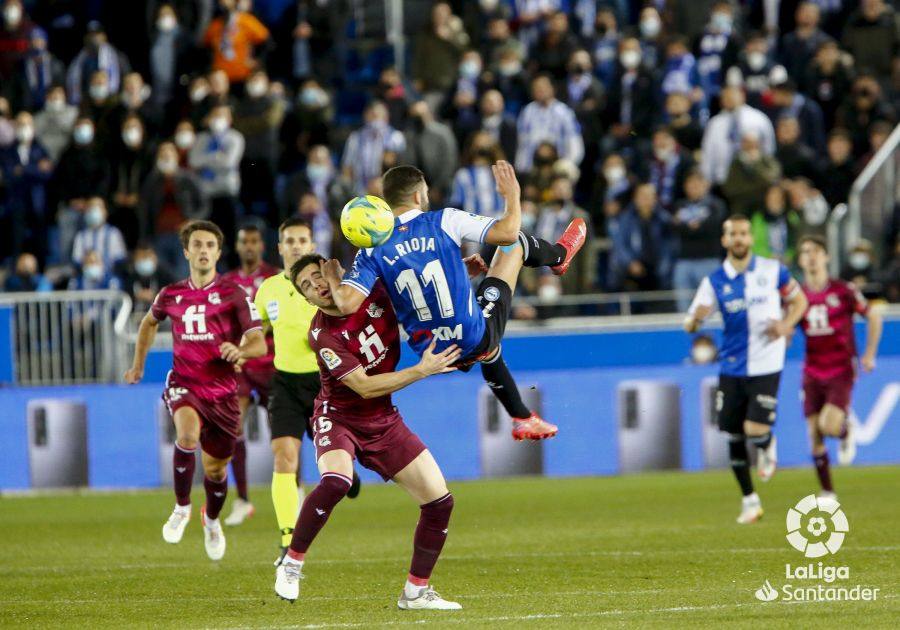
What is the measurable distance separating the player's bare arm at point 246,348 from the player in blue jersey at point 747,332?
3.86 metres

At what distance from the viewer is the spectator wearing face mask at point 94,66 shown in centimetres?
2264

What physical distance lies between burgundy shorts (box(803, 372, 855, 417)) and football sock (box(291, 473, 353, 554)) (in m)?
7.60

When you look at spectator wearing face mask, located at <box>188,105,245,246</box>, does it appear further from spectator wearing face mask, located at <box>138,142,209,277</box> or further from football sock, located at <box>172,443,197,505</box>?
football sock, located at <box>172,443,197,505</box>

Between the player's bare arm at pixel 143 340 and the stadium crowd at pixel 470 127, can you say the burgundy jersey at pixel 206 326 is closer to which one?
the player's bare arm at pixel 143 340

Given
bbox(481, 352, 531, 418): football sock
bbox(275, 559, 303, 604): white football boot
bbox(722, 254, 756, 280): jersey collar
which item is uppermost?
bbox(722, 254, 756, 280): jersey collar

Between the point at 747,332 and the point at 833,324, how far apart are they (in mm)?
1858

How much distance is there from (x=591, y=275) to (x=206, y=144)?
520 centimetres

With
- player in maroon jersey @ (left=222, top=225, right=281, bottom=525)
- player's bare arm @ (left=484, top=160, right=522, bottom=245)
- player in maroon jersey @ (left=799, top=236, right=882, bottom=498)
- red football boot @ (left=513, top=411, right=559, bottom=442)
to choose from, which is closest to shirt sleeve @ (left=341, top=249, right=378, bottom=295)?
player's bare arm @ (left=484, top=160, right=522, bottom=245)

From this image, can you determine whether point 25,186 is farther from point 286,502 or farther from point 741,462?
point 286,502

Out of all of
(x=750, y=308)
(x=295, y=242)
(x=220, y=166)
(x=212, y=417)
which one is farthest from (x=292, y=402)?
(x=220, y=166)

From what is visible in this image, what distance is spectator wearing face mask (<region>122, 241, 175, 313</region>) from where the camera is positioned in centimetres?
1953

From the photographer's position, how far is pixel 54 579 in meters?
11.3

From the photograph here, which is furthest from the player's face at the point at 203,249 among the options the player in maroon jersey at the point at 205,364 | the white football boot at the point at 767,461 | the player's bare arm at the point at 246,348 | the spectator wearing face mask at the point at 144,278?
the spectator wearing face mask at the point at 144,278

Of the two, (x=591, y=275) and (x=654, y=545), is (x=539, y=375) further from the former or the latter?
(x=654, y=545)
